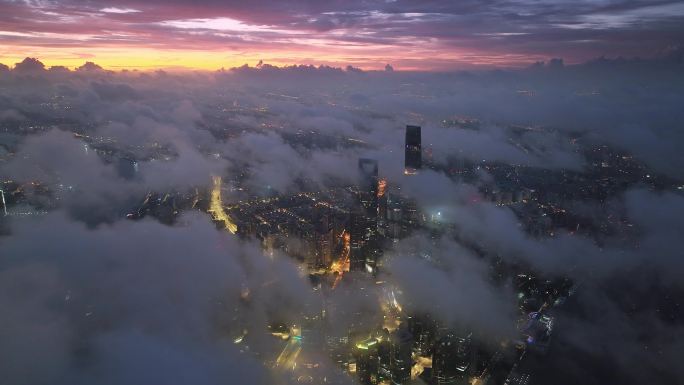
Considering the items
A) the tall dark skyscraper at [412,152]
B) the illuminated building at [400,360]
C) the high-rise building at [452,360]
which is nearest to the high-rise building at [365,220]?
the tall dark skyscraper at [412,152]

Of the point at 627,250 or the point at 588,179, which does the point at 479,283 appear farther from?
the point at 588,179

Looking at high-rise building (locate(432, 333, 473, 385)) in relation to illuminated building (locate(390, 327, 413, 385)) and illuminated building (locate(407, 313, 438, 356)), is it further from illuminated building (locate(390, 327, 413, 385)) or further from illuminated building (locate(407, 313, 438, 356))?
illuminated building (locate(390, 327, 413, 385))

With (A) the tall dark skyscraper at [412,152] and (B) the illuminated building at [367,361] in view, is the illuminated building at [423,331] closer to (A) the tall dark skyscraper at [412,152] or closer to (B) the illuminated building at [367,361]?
(B) the illuminated building at [367,361]

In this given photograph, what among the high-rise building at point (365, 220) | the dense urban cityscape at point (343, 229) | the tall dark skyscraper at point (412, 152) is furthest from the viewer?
the tall dark skyscraper at point (412, 152)

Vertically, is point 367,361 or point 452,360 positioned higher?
point 367,361

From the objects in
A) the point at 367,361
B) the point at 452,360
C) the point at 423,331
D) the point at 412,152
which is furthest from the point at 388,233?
the point at 367,361

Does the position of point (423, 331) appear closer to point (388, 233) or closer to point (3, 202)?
point (388, 233)

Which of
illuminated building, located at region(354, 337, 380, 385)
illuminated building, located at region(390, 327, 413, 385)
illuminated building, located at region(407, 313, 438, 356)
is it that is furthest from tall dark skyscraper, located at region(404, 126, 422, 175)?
illuminated building, located at region(354, 337, 380, 385)

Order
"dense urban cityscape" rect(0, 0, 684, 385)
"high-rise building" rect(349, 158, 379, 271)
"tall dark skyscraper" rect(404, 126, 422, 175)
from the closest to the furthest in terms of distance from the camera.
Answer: "dense urban cityscape" rect(0, 0, 684, 385) → "high-rise building" rect(349, 158, 379, 271) → "tall dark skyscraper" rect(404, 126, 422, 175)
